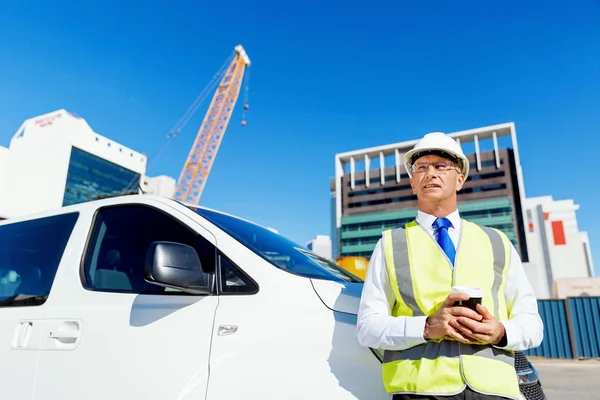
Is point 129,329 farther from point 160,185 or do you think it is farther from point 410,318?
point 160,185

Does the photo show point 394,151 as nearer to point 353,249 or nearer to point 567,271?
point 353,249

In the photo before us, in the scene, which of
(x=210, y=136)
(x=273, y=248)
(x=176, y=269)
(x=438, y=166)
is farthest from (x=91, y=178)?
(x=438, y=166)

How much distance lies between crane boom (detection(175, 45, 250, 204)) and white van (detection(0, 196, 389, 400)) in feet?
159

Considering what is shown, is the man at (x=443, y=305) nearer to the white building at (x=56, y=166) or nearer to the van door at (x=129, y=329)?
the van door at (x=129, y=329)

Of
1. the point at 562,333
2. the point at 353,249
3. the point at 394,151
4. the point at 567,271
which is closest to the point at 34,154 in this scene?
the point at 353,249

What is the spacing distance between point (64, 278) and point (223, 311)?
1.11 metres

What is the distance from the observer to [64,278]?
2.16m

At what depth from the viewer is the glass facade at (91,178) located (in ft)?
250

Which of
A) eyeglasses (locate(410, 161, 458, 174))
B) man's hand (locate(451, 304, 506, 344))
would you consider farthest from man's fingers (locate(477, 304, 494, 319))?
eyeglasses (locate(410, 161, 458, 174))

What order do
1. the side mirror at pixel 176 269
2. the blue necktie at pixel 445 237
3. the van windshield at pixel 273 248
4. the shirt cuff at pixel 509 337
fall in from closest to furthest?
the shirt cuff at pixel 509 337 → the blue necktie at pixel 445 237 → the side mirror at pixel 176 269 → the van windshield at pixel 273 248

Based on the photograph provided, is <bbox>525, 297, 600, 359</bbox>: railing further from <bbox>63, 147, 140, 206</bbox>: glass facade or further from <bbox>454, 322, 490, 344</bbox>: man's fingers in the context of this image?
<bbox>63, 147, 140, 206</bbox>: glass facade

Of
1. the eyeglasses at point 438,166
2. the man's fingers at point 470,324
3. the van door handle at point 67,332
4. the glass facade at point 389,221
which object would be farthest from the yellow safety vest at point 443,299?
the glass facade at point 389,221

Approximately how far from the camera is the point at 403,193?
79.5 meters

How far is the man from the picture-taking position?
1225mm
